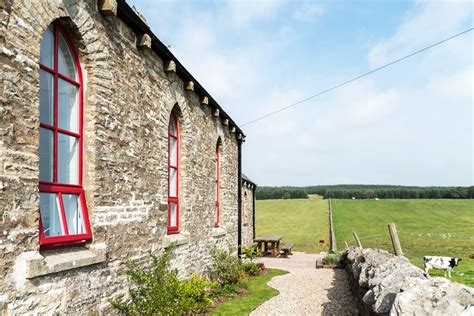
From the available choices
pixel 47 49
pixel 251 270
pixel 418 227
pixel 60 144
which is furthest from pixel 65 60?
pixel 418 227

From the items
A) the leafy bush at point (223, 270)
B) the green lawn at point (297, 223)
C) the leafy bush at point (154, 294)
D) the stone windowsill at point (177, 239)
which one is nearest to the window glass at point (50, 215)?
the leafy bush at point (154, 294)

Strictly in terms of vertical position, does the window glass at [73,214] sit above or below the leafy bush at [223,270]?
above

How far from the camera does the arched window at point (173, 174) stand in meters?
7.82

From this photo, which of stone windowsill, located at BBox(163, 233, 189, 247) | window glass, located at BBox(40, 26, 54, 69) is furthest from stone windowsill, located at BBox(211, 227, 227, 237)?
window glass, located at BBox(40, 26, 54, 69)

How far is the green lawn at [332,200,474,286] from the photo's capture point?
2041cm

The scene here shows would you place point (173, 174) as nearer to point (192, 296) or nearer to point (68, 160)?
point (192, 296)

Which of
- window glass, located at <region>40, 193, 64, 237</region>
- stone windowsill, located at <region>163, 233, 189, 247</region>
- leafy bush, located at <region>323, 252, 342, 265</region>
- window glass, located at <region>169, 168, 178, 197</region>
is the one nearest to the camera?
window glass, located at <region>40, 193, 64, 237</region>

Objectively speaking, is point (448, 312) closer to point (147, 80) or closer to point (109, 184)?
point (109, 184)

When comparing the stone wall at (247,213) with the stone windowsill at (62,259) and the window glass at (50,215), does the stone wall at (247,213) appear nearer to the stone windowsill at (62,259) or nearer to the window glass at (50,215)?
the stone windowsill at (62,259)

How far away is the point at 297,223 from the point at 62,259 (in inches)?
1403

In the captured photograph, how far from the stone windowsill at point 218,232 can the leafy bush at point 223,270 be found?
0.41 m

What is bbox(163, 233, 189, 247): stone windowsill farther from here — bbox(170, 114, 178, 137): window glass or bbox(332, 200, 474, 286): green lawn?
bbox(332, 200, 474, 286): green lawn

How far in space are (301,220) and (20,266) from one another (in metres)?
38.5

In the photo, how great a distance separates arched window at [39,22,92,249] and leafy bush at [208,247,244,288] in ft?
18.8
